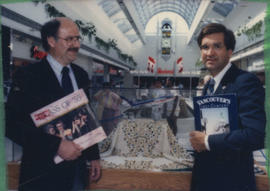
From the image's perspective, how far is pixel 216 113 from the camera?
908 mm

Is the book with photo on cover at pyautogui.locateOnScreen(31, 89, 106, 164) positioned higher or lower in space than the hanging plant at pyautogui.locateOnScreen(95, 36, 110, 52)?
lower

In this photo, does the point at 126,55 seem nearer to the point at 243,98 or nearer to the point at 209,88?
the point at 209,88

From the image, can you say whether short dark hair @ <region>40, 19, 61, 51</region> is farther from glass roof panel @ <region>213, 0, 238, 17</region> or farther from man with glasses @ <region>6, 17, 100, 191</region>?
glass roof panel @ <region>213, 0, 238, 17</region>

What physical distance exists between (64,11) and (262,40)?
1012 millimetres

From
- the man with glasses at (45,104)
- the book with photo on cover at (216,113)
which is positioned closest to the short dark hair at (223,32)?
the book with photo on cover at (216,113)

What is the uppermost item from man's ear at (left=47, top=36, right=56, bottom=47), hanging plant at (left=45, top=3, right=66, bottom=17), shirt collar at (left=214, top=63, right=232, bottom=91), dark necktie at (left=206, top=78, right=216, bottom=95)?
hanging plant at (left=45, top=3, right=66, bottom=17)

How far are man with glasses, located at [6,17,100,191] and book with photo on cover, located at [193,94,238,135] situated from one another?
574mm

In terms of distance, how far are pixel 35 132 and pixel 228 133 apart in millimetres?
802

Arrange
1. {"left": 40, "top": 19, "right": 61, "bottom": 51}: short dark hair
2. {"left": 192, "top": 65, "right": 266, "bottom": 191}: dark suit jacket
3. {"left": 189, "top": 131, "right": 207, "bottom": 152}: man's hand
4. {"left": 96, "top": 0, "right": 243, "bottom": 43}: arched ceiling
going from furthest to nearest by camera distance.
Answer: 1. {"left": 96, "top": 0, "right": 243, "bottom": 43}: arched ceiling
2. {"left": 40, "top": 19, "right": 61, "bottom": 51}: short dark hair
3. {"left": 189, "top": 131, "right": 207, "bottom": 152}: man's hand
4. {"left": 192, "top": 65, "right": 266, "bottom": 191}: dark suit jacket

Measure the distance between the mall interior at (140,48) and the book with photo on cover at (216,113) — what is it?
237 millimetres

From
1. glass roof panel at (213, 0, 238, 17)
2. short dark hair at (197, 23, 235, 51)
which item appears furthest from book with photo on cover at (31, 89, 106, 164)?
glass roof panel at (213, 0, 238, 17)

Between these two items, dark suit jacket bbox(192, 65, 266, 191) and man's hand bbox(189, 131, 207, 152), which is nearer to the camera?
dark suit jacket bbox(192, 65, 266, 191)

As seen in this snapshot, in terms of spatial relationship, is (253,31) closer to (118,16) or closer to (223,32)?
(223,32)

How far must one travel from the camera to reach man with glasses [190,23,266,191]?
2.60 ft
